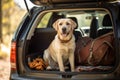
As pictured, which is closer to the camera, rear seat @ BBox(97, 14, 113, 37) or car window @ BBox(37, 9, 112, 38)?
rear seat @ BBox(97, 14, 113, 37)

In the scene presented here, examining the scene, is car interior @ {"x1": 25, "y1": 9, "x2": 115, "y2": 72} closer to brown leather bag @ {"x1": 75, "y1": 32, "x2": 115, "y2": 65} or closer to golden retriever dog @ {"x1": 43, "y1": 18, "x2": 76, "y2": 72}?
brown leather bag @ {"x1": 75, "y1": 32, "x2": 115, "y2": 65}

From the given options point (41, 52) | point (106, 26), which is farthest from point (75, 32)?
point (41, 52)

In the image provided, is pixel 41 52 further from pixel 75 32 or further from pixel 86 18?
pixel 86 18

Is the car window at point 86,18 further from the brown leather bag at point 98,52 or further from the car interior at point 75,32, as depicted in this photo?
the brown leather bag at point 98,52

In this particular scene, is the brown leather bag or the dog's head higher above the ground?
the dog's head

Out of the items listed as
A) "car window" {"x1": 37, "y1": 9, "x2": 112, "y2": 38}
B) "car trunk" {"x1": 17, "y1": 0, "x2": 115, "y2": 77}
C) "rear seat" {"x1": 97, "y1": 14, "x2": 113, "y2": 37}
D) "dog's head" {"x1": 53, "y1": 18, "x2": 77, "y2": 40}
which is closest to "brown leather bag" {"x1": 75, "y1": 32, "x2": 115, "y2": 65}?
"car trunk" {"x1": 17, "y1": 0, "x2": 115, "y2": 77}

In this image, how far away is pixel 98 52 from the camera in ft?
18.1

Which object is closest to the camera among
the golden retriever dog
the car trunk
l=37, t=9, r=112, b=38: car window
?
the car trunk

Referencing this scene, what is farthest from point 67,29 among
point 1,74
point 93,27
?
point 1,74

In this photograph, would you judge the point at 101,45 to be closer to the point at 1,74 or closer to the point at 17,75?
the point at 17,75

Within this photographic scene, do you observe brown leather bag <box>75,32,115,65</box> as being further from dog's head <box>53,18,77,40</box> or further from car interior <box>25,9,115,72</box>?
dog's head <box>53,18,77,40</box>

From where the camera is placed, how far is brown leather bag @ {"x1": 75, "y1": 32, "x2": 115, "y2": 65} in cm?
548

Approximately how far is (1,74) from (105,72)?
214 inches

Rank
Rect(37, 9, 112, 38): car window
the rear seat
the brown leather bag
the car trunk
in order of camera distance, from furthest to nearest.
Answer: Rect(37, 9, 112, 38): car window, the rear seat, the brown leather bag, the car trunk
